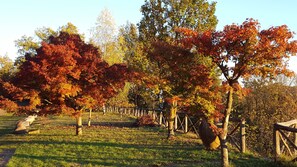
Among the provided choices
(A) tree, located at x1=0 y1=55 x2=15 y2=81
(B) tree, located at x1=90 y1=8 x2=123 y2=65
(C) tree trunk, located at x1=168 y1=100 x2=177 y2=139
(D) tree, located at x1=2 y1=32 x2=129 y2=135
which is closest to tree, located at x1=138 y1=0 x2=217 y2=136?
(C) tree trunk, located at x1=168 y1=100 x2=177 y2=139

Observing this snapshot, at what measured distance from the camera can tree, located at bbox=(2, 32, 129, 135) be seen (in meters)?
14.4

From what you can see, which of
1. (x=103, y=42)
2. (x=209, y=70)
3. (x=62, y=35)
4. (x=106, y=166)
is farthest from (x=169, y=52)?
(x=103, y=42)

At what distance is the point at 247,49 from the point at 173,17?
307 inches

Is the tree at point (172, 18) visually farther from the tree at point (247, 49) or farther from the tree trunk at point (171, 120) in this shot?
the tree at point (247, 49)

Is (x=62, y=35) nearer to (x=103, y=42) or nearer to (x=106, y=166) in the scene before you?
(x=106, y=166)

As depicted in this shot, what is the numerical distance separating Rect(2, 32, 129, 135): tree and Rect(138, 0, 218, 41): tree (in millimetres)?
2857

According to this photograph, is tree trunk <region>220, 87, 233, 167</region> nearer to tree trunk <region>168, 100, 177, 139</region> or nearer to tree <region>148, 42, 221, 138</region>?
tree <region>148, 42, 221, 138</region>

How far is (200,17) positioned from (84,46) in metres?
6.87

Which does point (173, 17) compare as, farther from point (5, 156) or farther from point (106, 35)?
point (106, 35)

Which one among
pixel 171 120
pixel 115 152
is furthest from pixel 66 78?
pixel 171 120

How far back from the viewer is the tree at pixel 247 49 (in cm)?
894

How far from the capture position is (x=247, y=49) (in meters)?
9.05

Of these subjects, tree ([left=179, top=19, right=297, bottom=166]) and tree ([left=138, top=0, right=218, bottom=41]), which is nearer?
tree ([left=179, top=19, right=297, bottom=166])

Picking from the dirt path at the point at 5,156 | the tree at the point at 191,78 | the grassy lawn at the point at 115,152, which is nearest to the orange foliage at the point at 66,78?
the grassy lawn at the point at 115,152
